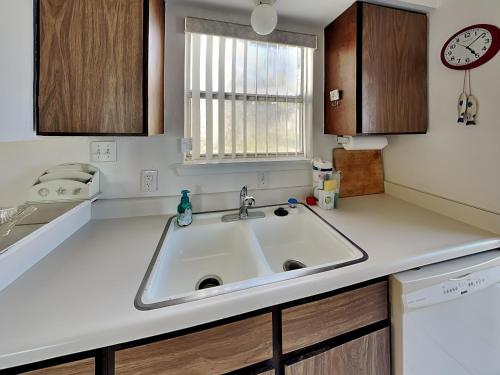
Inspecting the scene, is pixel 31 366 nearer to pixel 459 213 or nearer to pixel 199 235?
pixel 199 235

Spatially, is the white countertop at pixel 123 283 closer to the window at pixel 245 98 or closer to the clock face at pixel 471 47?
the window at pixel 245 98

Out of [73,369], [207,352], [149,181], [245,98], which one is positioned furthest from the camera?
[245,98]

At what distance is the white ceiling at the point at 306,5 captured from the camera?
119 cm

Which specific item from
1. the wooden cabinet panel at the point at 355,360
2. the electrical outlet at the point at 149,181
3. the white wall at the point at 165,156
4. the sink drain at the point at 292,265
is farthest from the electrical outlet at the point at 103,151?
the wooden cabinet panel at the point at 355,360

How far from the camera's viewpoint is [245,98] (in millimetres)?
1359

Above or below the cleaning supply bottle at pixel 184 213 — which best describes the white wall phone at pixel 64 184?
above

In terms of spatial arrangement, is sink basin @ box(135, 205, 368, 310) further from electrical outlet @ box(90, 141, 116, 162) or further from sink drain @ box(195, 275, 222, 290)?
electrical outlet @ box(90, 141, 116, 162)

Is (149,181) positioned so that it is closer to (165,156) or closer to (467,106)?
(165,156)

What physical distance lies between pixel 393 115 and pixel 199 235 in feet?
4.16

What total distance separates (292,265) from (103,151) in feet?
3.75

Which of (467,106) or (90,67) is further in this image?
(467,106)

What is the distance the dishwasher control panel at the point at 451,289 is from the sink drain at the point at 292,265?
1.50 feet

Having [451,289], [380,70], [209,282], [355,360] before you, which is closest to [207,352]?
[209,282]

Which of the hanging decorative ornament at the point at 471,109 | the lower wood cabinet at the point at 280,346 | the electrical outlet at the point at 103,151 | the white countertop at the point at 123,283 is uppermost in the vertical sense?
the hanging decorative ornament at the point at 471,109
